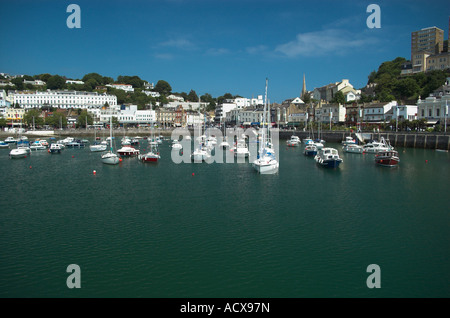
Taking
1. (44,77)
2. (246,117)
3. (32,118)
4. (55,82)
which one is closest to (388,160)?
(246,117)

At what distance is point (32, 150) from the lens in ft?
205

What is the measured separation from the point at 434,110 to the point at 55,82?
165 metres

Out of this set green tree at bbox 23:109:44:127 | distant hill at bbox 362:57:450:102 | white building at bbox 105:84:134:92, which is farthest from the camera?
white building at bbox 105:84:134:92

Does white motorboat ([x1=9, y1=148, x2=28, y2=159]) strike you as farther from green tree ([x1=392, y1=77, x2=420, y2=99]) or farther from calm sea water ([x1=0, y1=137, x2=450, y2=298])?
green tree ([x1=392, y1=77, x2=420, y2=99])

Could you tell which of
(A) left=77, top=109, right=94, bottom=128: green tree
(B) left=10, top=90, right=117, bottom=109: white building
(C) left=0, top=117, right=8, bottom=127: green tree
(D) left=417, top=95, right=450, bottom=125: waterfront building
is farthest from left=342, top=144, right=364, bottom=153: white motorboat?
(B) left=10, top=90, right=117, bottom=109: white building

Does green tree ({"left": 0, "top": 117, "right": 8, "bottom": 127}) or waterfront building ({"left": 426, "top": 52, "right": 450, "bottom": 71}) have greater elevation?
waterfront building ({"left": 426, "top": 52, "right": 450, "bottom": 71})

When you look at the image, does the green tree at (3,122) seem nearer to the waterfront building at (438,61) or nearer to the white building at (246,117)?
the white building at (246,117)

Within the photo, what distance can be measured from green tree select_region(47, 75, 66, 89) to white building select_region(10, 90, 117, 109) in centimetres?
2505

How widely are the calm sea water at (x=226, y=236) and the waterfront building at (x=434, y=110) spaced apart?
134 feet

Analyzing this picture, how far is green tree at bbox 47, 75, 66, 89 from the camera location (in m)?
174

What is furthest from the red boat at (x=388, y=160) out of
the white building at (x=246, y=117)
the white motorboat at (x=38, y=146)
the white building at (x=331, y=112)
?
the white building at (x=246, y=117)

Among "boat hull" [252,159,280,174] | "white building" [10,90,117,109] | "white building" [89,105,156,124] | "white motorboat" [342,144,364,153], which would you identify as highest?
"white building" [10,90,117,109]
